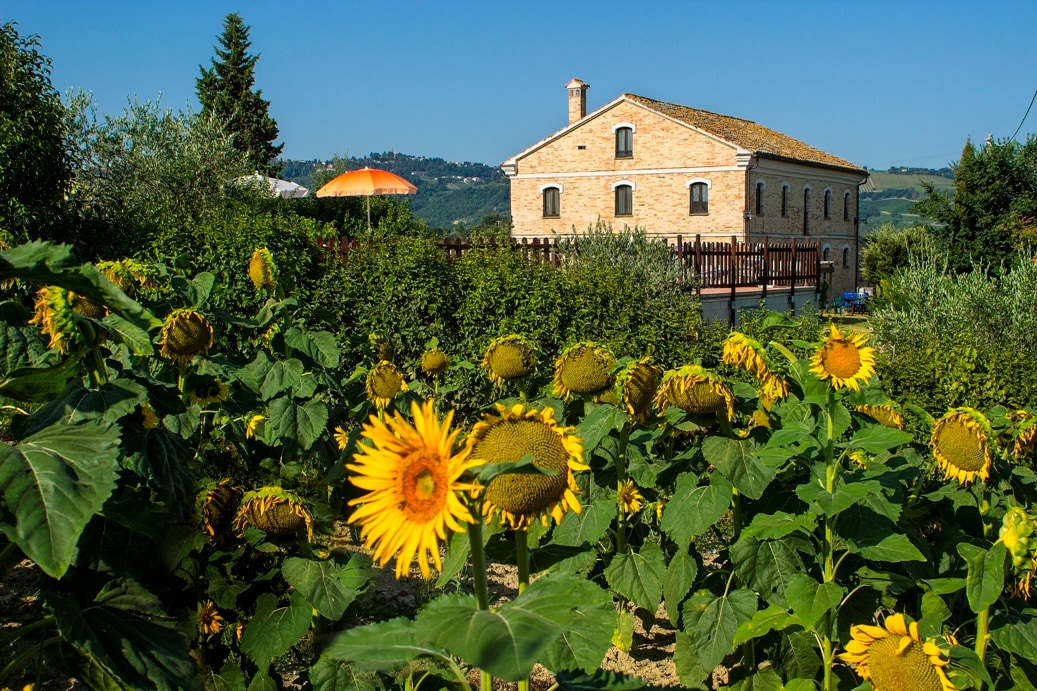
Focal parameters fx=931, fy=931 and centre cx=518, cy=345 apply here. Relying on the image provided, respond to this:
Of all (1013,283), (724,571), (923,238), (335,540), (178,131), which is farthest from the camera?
(923,238)

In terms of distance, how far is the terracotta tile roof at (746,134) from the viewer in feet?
119

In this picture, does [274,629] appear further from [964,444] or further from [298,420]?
[964,444]

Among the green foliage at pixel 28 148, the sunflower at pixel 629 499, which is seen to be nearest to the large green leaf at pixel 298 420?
the sunflower at pixel 629 499

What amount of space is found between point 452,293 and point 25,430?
281 inches

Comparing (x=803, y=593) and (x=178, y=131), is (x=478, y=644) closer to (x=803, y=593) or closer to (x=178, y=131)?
(x=803, y=593)

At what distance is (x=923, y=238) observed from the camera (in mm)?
28594

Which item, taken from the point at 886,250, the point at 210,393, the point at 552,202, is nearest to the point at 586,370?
the point at 210,393

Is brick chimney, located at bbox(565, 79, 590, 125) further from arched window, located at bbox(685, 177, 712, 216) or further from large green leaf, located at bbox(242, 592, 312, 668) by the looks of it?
large green leaf, located at bbox(242, 592, 312, 668)

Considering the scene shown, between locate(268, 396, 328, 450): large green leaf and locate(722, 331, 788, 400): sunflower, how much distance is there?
1.56m

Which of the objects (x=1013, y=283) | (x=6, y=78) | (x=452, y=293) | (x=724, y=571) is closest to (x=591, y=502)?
(x=724, y=571)

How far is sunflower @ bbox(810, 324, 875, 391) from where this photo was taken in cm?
272

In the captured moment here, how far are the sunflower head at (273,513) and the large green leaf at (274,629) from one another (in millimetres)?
221

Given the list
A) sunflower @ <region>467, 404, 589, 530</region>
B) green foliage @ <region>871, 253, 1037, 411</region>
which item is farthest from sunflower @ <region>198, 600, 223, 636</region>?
green foliage @ <region>871, 253, 1037, 411</region>

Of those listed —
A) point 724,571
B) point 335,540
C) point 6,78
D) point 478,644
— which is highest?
point 6,78
